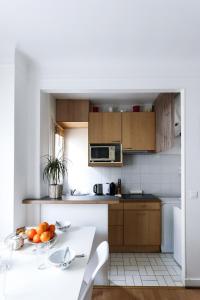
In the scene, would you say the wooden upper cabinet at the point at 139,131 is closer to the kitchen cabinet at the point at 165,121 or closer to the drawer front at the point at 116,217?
the kitchen cabinet at the point at 165,121

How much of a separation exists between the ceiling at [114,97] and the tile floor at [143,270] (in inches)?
94.6

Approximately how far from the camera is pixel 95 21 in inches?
74.5

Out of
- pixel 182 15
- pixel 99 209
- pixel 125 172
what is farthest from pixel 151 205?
pixel 182 15

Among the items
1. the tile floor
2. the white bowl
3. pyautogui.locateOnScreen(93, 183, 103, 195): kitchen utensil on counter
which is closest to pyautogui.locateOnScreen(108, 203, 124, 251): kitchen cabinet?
the tile floor

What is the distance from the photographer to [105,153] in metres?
3.77

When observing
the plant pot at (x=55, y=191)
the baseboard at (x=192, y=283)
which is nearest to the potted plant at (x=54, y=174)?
the plant pot at (x=55, y=191)

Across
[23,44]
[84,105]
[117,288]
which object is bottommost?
[117,288]

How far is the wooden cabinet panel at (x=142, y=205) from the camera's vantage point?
11.7 feet

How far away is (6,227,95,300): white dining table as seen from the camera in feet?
3.66

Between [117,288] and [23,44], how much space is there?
2707 mm

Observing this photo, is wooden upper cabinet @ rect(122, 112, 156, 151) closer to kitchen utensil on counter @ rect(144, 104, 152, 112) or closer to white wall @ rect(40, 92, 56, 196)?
kitchen utensil on counter @ rect(144, 104, 152, 112)

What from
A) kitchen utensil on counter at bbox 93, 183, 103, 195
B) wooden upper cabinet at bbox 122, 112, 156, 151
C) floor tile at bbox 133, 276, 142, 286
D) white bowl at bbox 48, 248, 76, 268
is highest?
wooden upper cabinet at bbox 122, 112, 156, 151

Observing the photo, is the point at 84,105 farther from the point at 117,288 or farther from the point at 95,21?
the point at 117,288

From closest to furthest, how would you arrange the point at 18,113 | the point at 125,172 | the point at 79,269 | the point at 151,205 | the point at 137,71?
1. the point at 79,269
2. the point at 18,113
3. the point at 137,71
4. the point at 151,205
5. the point at 125,172
